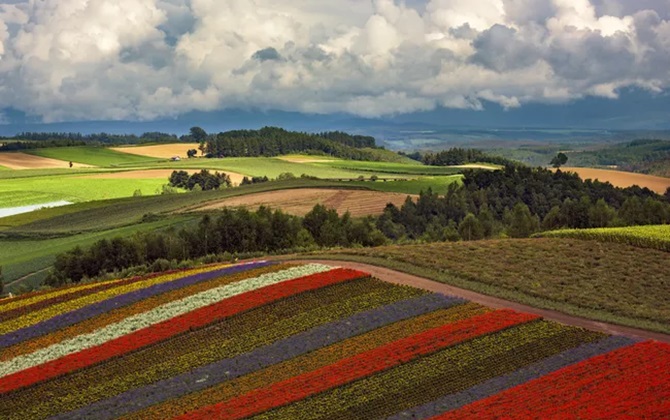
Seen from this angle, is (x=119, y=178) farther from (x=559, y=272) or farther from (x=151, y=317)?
(x=559, y=272)

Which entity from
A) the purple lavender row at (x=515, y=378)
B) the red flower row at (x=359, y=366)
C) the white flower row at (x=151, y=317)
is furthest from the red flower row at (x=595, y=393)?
the white flower row at (x=151, y=317)

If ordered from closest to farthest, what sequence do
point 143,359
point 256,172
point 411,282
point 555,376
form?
point 555,376, point 143,359, point 411,282, point 256,172

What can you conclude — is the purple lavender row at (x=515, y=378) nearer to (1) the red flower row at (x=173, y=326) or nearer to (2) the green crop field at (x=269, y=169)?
(1) the red flower row at (x=173, y=326)

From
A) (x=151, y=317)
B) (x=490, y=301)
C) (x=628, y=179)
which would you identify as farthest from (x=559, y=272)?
(x=628, y=179)

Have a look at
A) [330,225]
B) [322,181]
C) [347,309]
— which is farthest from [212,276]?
[322,181]

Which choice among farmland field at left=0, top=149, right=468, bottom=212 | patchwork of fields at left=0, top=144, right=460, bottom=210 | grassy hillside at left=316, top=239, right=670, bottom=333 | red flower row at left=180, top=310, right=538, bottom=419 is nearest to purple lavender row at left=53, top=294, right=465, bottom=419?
red flower row at left=180, top=310, right=538, bottom=419

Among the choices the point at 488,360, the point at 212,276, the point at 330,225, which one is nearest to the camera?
the point at 488,360

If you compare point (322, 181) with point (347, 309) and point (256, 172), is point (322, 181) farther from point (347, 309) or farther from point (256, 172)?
point (347, 309)
